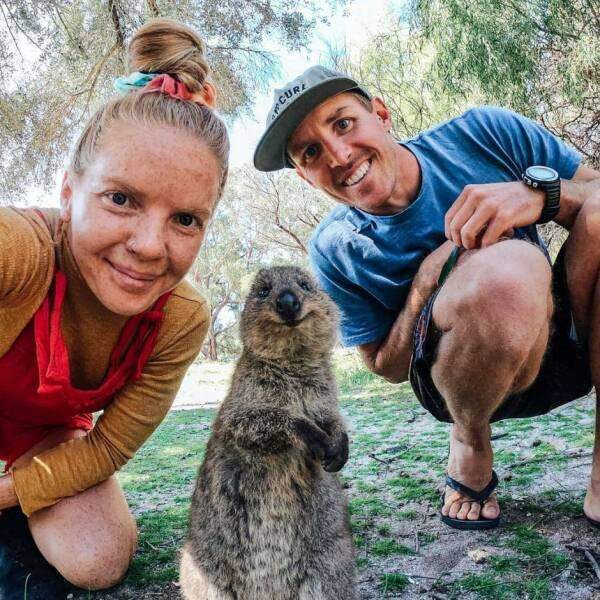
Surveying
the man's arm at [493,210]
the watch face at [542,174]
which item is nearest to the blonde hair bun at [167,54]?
the man's arm at [493,210]

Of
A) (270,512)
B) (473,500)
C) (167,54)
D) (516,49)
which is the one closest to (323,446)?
(270,512)

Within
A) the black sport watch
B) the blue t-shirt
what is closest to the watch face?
the black sport watch

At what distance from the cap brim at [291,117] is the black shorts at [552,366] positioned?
3.13ft

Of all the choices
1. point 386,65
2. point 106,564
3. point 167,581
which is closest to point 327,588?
point 167,581

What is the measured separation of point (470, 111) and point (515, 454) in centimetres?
175

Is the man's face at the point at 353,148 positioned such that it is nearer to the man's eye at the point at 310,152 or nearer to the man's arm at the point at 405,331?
the man's eye at the point at 310,152

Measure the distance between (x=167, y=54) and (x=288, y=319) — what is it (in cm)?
108

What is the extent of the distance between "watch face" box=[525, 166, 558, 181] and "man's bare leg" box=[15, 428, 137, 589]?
7.08 feet

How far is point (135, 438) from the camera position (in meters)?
2.30

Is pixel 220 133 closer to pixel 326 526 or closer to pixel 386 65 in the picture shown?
pixel 326 526

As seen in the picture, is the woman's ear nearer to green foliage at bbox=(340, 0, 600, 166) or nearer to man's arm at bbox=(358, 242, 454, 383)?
man's arm at bbox=(358, 242, 454, 383)

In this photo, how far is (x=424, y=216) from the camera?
2555 millimetres

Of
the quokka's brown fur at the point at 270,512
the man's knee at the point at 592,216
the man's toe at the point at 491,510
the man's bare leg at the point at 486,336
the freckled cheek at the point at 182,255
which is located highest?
the freckled cheek at the point at 182,255

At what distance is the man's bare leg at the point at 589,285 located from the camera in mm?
2205
